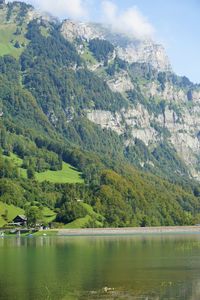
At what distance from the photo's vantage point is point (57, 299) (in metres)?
66.2

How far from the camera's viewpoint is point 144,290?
2815 inches

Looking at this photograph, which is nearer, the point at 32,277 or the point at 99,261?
the point at 32,277

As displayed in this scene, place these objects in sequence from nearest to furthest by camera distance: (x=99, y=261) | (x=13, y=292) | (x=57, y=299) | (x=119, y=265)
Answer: (x=57, y=299) < (x=13, y=292) < (x=119, y=265) < (x=99, y=261)

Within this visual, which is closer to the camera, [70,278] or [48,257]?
[70,278]

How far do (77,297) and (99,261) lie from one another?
41971 millimetres

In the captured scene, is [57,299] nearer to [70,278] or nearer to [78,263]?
[70,278]

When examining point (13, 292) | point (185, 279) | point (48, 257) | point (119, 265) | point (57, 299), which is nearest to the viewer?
point (57, 299)

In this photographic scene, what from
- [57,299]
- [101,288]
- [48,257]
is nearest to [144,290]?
[101,288]

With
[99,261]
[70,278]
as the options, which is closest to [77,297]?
[70,278]

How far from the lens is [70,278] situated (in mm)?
83875

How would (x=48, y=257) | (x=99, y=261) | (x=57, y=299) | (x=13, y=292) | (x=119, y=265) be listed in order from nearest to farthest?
1. (x=57, y=299)
2. (x=13, y=292)
3. (x=119, y=265)
4. (x=99, y=261)
5. (x=48, y=257)

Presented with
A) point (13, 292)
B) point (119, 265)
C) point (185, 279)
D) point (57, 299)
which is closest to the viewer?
point (57, 299)

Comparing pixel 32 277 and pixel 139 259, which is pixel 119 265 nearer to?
pixel 139 259

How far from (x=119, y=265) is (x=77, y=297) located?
112ft
